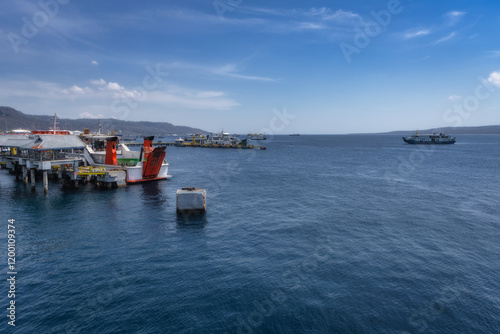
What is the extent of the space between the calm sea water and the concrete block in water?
169 cm

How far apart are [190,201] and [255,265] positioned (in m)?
15.0

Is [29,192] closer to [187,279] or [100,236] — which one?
[100,236]

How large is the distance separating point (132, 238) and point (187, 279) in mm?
9741

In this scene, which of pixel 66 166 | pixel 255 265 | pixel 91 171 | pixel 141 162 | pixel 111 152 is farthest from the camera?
pixel 141 162

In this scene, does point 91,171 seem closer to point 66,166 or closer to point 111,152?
point 66,166

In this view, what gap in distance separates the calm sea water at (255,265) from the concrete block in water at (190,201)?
1694 mm

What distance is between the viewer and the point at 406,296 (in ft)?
57.3

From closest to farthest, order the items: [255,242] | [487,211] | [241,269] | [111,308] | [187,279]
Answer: [111,308]
[187,279]
[241,269]
[255,242]
[487,211]

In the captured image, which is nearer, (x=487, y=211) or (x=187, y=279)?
(x=187, y=279)

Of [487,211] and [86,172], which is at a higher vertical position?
[86,172]

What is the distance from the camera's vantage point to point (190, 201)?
Result: 3384 cm

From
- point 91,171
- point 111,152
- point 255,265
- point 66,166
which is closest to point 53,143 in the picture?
point 66,166

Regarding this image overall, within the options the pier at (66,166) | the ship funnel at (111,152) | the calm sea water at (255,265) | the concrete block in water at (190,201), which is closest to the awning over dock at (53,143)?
the pier at (66,166)

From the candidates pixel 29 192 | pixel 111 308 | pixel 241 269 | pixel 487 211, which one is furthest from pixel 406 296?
pixel 29 192
